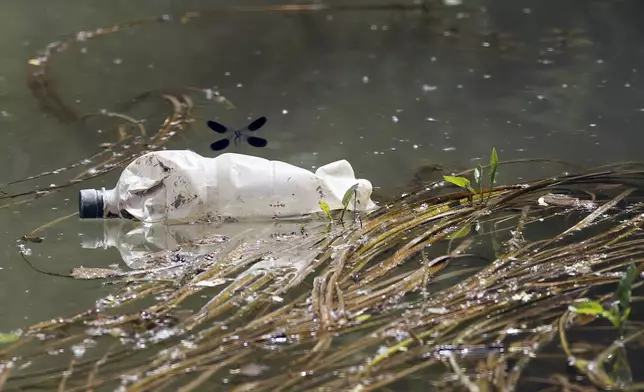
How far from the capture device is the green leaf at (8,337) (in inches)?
75.3

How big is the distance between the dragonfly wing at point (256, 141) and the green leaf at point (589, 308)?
4.37ft

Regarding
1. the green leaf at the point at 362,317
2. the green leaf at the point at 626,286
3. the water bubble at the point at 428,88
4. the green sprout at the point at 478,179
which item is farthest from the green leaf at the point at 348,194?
the water bubble at the point at 428,88

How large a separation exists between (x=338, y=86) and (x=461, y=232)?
5.03 ft

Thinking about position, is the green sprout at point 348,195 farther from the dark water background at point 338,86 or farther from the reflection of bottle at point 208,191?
the dark water background at point 338,86

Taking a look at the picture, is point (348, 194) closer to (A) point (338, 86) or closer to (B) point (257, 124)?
(B) point (257, 124)

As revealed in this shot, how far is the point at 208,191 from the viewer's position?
2516 millimetres

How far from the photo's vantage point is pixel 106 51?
170 inches

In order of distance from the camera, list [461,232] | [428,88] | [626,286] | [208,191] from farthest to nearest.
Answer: [428,88] → [208,191] → [461,232] → [626,286]

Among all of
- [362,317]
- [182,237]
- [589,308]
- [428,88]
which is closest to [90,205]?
[182,237]

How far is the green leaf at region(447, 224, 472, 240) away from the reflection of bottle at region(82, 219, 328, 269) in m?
0.36

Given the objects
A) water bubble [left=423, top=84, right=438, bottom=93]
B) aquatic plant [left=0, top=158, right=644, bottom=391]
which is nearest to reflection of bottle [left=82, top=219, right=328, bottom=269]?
aquatic plant [left=0, top=158, right=644, bottom=391]

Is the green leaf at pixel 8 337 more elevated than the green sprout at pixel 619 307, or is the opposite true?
the green leaf at pixel 8 337

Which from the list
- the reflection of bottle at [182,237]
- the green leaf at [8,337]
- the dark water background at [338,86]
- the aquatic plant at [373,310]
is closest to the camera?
the aquatic plant at [373,310]

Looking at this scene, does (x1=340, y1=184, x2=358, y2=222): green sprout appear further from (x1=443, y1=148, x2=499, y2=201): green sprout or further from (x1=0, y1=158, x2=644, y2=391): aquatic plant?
(x1=443, y1=148, x2=499, y2=201): green sprout
